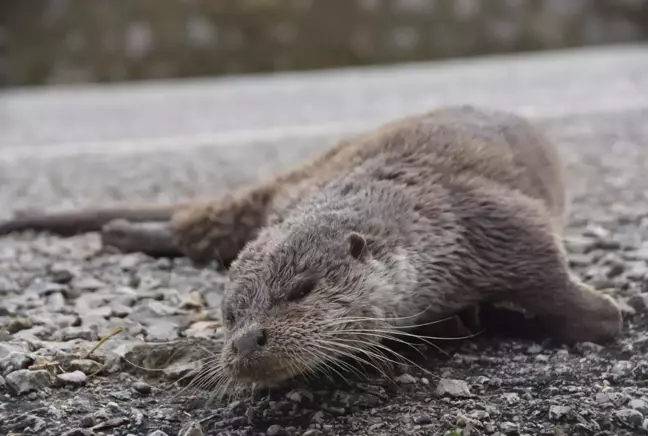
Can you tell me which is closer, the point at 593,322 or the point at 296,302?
the point at 296,302

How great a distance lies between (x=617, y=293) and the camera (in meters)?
2.77

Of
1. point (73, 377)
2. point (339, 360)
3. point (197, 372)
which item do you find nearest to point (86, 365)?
point (73, 377)

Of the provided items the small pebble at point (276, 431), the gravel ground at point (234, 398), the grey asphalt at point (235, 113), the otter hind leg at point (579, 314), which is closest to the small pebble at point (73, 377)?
the gravel ground at point (234, 398)

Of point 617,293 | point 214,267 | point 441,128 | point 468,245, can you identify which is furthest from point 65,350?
point 617,293

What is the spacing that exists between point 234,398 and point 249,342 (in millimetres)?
249

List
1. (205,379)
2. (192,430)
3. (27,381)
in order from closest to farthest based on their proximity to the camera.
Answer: (192,430)
(27,381)
(205,379)

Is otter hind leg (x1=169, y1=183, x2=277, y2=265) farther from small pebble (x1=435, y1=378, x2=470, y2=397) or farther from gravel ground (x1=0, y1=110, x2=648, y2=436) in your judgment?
small pebble (x1=435, y1=378, x2=470, y2=397)

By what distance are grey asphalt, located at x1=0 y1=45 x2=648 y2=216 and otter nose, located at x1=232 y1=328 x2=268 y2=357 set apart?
8.62 feet

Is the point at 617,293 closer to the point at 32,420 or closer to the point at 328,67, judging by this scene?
the point at 32,420

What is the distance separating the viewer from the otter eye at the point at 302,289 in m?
2.19

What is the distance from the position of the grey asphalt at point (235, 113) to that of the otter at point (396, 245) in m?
1.45

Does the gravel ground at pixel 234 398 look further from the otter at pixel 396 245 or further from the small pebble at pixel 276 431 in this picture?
the otter at pixel 396 245

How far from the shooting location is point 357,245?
7.77ft

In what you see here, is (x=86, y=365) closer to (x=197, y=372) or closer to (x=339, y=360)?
(x=197, y=372)
